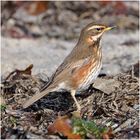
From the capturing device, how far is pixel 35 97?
8.09 meters

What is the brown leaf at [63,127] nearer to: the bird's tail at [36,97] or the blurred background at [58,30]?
the bird's tail at [36,97]

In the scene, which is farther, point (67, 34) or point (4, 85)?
point (67, 34)

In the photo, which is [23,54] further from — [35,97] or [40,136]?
[40,136]

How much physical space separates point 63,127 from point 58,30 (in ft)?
22.3

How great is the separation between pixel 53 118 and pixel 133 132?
1.09 meters

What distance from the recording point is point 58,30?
13.5 m

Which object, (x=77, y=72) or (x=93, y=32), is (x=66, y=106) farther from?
(x=93, y=32)

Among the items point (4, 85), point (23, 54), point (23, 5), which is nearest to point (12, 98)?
point (4, 85)

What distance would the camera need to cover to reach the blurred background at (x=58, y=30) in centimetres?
1185

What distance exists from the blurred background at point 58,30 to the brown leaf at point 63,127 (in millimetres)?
4189

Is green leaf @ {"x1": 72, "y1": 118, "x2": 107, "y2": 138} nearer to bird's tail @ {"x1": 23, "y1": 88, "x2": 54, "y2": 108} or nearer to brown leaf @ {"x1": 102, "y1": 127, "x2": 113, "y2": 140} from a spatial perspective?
brown leaf @ {"x1": 102, "y1": 127, "x2": 113, "y2": 140}

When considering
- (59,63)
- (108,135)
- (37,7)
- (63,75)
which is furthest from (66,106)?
(37,7)

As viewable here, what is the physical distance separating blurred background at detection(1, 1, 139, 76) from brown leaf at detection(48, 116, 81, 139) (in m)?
4.19

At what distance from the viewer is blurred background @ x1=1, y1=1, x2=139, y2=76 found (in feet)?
38.9
